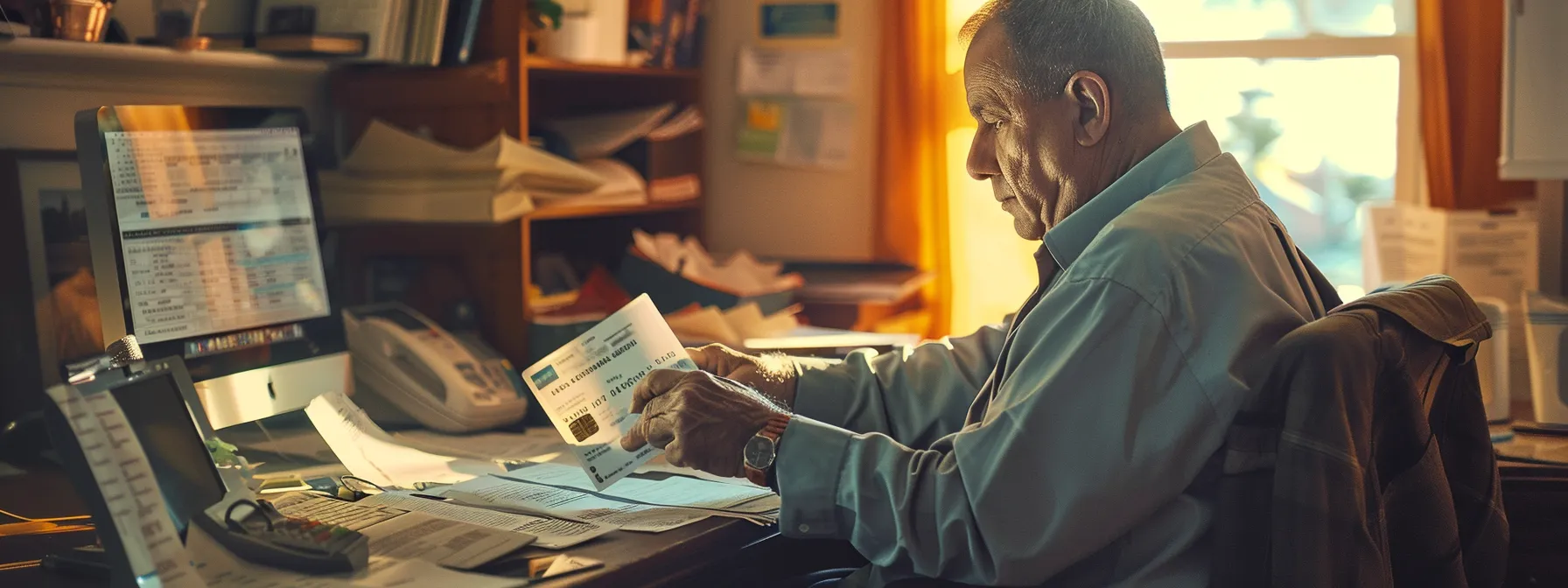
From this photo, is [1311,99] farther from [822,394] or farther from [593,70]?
[822,394]

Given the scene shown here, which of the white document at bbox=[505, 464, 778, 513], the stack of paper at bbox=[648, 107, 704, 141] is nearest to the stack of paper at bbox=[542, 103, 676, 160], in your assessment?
the stack of paper at bbox=[648, 107, 704, 141]

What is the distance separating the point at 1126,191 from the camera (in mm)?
1383

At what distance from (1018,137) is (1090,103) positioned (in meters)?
0.10

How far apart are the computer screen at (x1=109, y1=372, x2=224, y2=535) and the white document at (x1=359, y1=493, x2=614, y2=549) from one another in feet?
0.86

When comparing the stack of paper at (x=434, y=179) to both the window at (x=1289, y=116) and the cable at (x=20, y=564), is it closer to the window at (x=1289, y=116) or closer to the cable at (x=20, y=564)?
the cable at (x=20, y=564)

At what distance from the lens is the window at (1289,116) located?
2.77 m

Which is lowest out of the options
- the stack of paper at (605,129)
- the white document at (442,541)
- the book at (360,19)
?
the white document at (442,541)

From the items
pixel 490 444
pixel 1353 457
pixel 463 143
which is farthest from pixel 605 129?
pixel 1353 457

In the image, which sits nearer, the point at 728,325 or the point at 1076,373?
the point at 1076,373

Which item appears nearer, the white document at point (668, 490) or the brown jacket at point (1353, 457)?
the brown jacket at point (1353, 457)

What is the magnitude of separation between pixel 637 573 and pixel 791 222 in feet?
6.62

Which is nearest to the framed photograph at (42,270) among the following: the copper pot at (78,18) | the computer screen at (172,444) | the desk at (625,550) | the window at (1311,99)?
the copper pot at (78,18)

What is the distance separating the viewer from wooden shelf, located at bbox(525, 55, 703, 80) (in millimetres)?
2244

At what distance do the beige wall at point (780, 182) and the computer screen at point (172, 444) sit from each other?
2071mm
